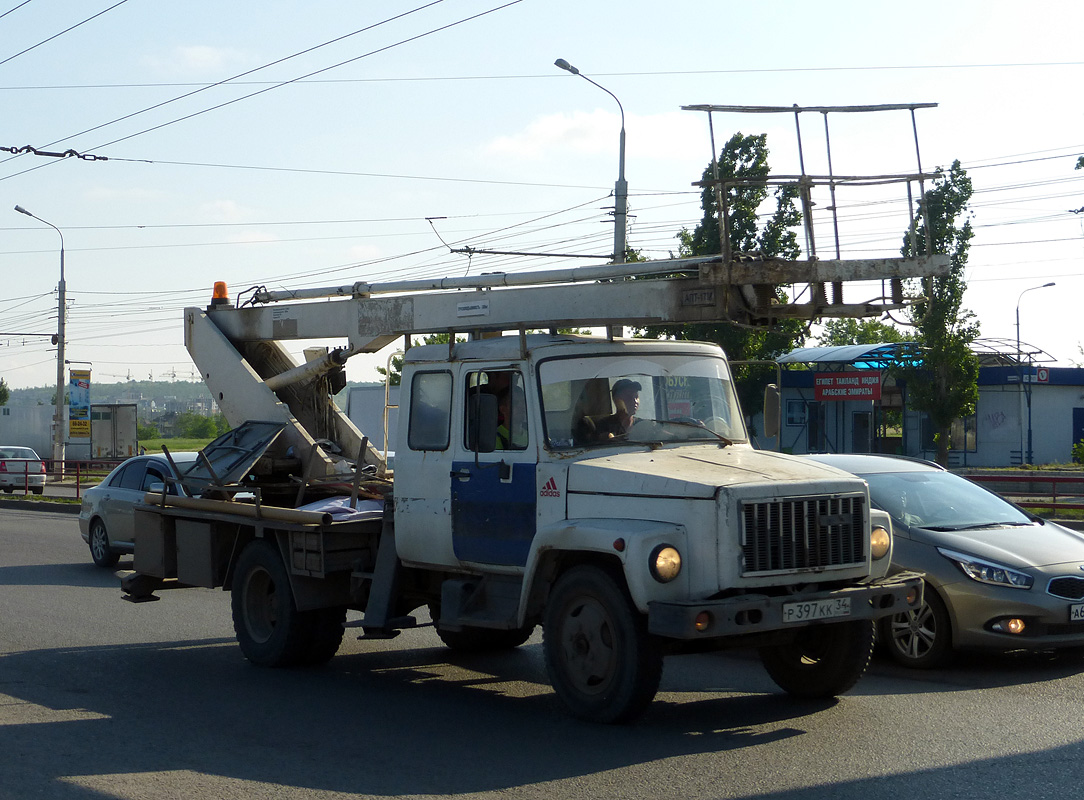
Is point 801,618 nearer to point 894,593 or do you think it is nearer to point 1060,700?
point 894,593

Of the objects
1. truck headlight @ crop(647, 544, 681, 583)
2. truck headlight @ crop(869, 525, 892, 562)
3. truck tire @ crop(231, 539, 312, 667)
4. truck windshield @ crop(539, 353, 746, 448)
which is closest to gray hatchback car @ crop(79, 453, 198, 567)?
truck tire @ crop(231, 539, 312, 667)

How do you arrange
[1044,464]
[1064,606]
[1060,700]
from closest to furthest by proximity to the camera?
[1060,700] → [1064,606] → [1044,464]

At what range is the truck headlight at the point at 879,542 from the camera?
7188 mm

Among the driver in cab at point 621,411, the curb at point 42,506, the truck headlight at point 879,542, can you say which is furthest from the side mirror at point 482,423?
the curb at point 42,506

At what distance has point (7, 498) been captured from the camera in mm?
31203

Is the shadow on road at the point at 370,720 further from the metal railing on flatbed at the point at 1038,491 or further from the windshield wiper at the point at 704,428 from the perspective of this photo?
the metal railing on flatbed at the point at 1038,491

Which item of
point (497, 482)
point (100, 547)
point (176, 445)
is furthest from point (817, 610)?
point (176, 445)

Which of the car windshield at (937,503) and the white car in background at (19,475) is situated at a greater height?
the car windshield at (937,503)

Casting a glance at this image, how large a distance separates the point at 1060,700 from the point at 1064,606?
0.94 meters

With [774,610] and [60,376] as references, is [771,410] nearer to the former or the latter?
[774,610]

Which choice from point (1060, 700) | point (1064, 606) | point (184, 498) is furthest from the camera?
point (184, 498)

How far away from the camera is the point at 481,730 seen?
6871mm

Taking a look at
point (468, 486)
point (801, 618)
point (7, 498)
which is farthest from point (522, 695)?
point (7, 498)

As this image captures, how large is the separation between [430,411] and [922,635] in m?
3.87
